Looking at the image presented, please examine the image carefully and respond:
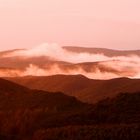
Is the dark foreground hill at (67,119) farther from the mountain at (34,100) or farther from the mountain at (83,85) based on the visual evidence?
the mountain at (83,85)

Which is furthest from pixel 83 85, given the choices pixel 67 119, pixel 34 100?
pixel 67 119

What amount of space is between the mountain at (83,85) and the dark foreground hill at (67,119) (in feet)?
140

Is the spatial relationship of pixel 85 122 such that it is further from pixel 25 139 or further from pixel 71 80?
pixel 71 80

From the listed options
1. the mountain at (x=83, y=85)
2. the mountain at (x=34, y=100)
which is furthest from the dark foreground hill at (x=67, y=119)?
the mountain at (x=83, y=85)

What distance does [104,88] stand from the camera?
412ft

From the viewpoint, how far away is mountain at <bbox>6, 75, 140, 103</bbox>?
386 ft

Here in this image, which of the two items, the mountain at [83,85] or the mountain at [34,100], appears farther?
the mountain at [83,85]

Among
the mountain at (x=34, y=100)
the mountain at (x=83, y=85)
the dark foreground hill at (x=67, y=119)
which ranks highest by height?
the mountain at (x=83, y=85)

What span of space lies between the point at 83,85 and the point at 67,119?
3331 inches

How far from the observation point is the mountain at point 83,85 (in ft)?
386

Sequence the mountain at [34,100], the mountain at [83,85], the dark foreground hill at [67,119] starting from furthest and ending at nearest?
1. the mountain at [83,85]
2. the mountain at [34,100]
3. the dark foreground hill at [67,119]

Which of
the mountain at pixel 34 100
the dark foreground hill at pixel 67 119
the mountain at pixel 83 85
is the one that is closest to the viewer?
the dark foreground hill at pixel 67 119

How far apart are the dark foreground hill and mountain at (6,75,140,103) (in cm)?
4278

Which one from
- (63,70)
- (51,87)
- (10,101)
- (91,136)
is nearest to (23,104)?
(10,101)
